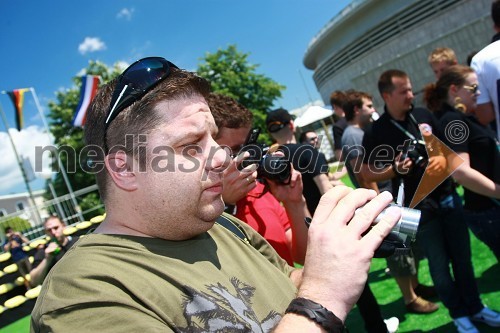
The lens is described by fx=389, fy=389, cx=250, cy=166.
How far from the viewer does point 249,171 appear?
2281mm

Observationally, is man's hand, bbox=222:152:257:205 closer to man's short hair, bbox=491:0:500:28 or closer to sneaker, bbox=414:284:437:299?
man's short hair, bbox=491:0:500:28

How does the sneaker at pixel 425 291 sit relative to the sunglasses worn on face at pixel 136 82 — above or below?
below

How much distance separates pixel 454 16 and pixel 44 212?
2486 centimetres

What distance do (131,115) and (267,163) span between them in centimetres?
122

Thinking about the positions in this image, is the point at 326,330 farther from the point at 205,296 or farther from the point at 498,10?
the point at 498,10

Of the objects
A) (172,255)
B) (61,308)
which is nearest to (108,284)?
(61,308)

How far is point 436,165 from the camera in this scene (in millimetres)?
2928

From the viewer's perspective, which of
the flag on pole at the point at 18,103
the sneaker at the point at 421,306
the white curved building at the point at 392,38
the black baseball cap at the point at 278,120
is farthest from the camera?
the white curved building at the point at 392,38

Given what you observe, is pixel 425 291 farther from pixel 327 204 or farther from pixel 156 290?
pixel 156 290

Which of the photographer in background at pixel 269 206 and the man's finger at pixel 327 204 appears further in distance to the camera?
the photographer in background at pixel 269 206

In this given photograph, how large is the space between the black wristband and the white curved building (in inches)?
908

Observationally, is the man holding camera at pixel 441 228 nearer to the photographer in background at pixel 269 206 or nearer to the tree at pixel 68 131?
the photographer in background at pixel 269 206

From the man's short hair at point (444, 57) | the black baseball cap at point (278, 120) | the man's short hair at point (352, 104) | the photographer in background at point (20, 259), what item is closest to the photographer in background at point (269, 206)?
the black baseball cap at point (278, 120)

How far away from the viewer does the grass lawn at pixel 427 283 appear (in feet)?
11.8
